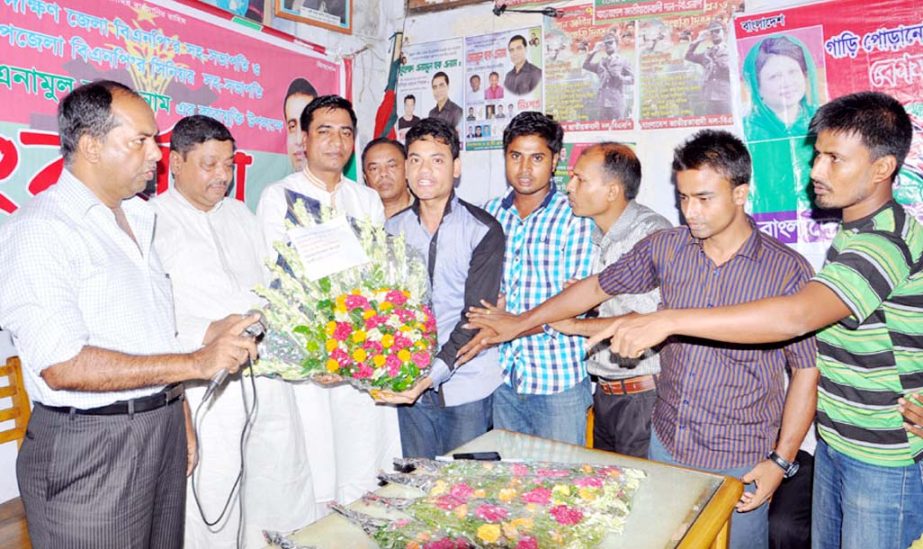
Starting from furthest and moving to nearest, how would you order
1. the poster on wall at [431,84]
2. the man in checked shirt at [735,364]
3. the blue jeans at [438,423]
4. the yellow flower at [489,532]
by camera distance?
1. the poster on wall at [431,84]
2. the blue jeans at [438,423]
3. the man in checked shirt at [735,364]
4. the yellow flower at [489,532]

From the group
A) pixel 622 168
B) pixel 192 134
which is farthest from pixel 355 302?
pixel 622 168

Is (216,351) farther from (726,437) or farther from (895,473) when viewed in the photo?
(895,473)

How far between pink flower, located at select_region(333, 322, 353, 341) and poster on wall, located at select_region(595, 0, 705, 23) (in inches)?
115

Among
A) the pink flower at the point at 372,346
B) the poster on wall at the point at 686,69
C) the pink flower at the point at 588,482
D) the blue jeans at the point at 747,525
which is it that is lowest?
the blue jeans at the point at 747,525

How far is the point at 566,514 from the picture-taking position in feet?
5.22

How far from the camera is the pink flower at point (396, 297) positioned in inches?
90.2

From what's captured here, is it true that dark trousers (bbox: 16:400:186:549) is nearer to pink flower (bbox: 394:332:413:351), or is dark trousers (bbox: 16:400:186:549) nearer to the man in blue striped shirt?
pink flower (bbox: 394:332:413:351)

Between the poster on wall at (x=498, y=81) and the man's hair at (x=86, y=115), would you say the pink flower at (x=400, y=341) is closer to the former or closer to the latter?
the man's hair at (x=86, y=115)

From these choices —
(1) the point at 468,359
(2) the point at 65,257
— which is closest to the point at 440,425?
(1) the point at 468,359

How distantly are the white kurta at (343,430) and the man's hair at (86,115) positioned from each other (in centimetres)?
105

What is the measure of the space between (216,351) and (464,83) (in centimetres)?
326

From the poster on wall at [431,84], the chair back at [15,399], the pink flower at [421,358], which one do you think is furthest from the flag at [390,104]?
the pink flower at [421,358]

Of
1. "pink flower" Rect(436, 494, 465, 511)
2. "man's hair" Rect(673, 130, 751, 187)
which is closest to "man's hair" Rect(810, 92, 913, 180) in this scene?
"man's hair" Rect(673, 130, 751, 187)

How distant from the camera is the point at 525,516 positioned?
62.7 inches
